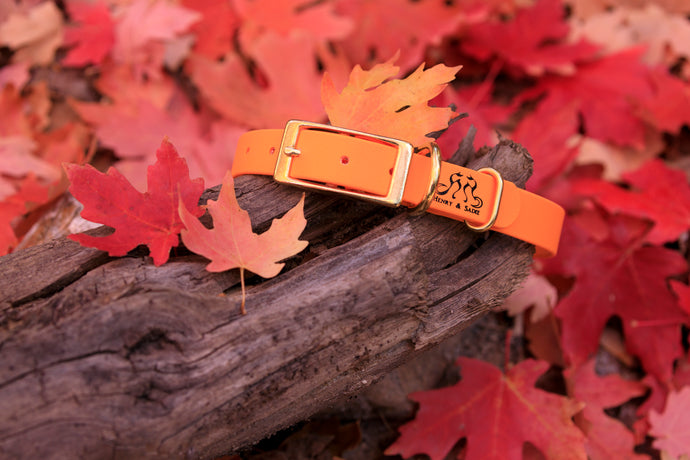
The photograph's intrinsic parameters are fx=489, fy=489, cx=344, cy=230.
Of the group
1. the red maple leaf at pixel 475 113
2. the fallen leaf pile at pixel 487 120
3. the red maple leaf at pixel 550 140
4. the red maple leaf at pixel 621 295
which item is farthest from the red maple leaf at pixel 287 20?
the red maple leaf at pixel 621 295

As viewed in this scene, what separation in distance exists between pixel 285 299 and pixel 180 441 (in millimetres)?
360

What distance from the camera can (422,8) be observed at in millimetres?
2297

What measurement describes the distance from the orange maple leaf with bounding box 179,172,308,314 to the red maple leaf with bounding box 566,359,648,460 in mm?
1098

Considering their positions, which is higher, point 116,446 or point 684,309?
point 116,446

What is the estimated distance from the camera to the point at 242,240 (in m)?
1.10

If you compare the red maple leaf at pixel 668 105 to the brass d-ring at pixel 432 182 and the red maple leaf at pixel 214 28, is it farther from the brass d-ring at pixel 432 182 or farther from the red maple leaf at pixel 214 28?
the red maple leaf at pixel 214 28

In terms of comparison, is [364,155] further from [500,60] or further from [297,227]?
[500,60]

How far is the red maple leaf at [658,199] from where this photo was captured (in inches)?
70.6

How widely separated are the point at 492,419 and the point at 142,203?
1.16 meters

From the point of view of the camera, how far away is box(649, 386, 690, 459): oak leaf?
1557 mm

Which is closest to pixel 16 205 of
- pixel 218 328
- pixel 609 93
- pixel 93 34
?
pixel 93 34

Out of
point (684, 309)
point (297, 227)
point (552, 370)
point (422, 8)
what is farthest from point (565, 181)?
point (297, 227)

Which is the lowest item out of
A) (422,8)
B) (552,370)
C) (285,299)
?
(552,370)

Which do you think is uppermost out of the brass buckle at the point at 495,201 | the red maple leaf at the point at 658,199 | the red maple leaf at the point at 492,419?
the brass buckle at the point at 495,201
